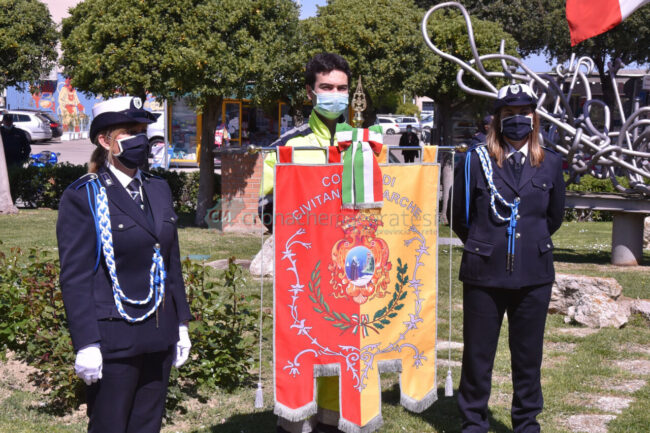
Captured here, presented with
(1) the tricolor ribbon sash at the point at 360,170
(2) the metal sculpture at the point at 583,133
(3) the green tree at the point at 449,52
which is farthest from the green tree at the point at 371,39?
(1) the tricolor ribbon sash at the point at 360,170

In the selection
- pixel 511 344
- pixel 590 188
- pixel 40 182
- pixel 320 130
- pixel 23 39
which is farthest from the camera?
pixel 590 188

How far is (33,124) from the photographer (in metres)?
36.0

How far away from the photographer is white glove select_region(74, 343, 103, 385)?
3.12 meters

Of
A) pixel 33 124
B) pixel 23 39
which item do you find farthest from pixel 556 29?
pixel 33 124

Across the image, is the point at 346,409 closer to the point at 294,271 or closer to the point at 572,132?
the point at 294,271

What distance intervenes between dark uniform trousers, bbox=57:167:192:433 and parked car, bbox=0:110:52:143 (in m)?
34.7

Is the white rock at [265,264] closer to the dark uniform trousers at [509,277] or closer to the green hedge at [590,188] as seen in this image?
the dark uniform trousers at [509,277]

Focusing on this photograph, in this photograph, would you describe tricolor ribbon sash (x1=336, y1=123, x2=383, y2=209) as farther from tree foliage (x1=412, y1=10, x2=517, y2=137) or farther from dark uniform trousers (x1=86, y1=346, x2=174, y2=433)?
tree foliage (x1=412, y1=10, x2=517, y2=137)

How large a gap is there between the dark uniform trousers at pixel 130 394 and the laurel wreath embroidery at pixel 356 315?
90 centimetres

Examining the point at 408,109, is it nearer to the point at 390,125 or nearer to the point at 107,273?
the point at 390,125

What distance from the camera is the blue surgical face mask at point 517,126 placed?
14.1 feet

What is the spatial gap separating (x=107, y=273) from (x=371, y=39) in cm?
1144

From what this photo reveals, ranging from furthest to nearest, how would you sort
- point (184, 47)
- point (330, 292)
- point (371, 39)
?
point (371, 39) → point (184, 47) → point (330, 292)

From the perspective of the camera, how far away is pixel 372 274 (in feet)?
13.7
